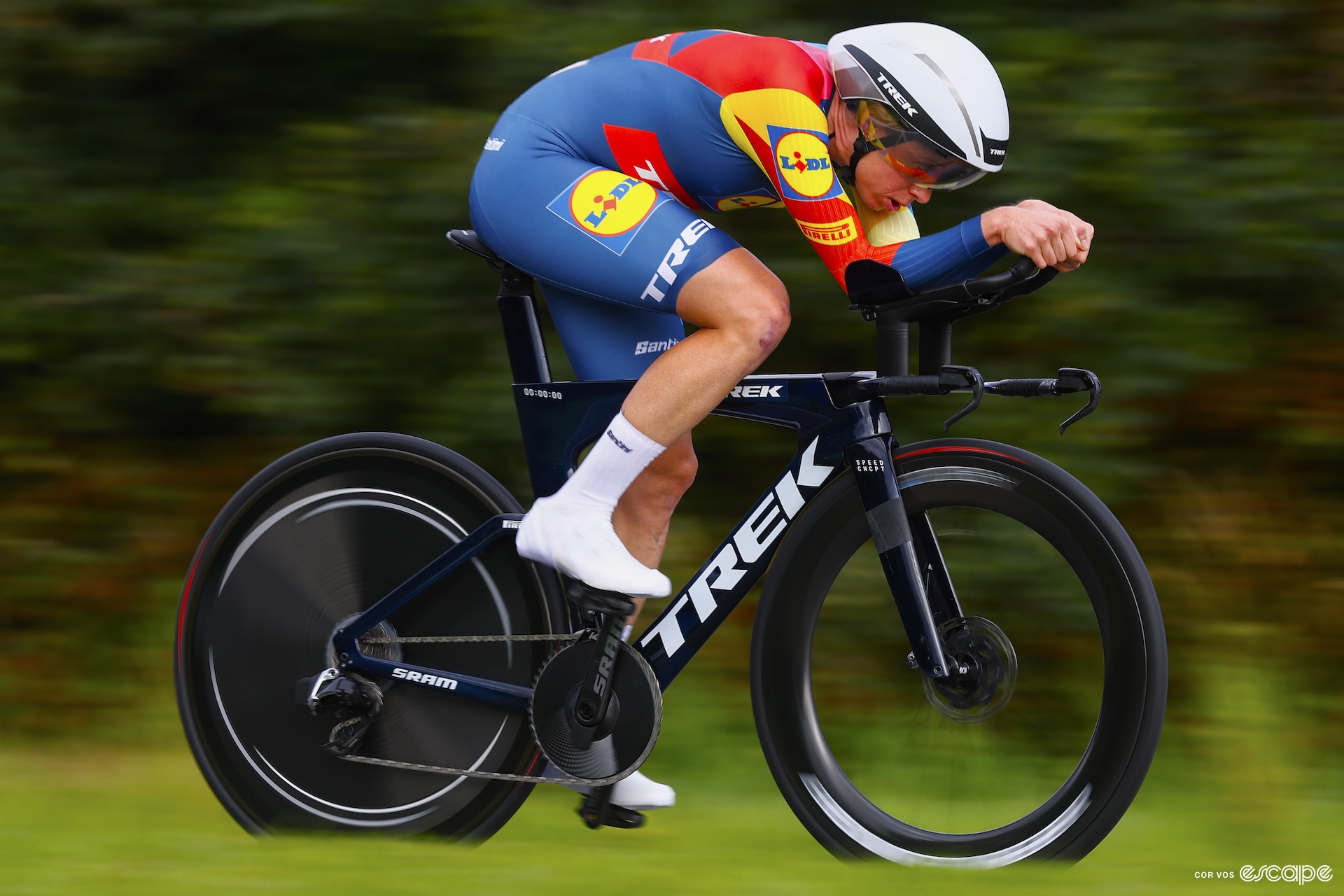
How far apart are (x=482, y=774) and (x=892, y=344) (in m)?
1.32

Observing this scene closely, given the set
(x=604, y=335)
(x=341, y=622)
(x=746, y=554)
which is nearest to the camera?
(x=746, y=554)

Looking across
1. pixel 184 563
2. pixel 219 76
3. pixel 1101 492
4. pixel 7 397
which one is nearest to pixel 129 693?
pixel 184 563

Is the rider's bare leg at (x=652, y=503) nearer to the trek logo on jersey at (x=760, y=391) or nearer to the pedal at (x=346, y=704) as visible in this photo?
the trek logo on jersey at (x=760, y=391)

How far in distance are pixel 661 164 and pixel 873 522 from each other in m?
0.89

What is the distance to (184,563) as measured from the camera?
4.20 m

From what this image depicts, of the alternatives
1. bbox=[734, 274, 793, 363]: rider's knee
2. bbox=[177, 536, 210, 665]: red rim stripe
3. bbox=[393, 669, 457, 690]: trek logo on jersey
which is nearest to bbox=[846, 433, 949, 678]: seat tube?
bbox=[734, 274, 793, 363]: rider's knee

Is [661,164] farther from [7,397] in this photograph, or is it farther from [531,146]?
[7,397]

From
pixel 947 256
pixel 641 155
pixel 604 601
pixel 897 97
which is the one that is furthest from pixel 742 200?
pixel 604 601

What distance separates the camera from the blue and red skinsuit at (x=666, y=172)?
2.54 metres

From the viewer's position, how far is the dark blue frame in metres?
2.69

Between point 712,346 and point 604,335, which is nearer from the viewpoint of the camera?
point 712,346

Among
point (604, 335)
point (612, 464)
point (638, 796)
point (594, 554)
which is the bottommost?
point (638, 796)

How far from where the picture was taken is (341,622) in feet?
10.1

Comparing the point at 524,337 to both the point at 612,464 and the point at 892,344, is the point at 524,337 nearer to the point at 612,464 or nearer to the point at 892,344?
the point at 612,464
